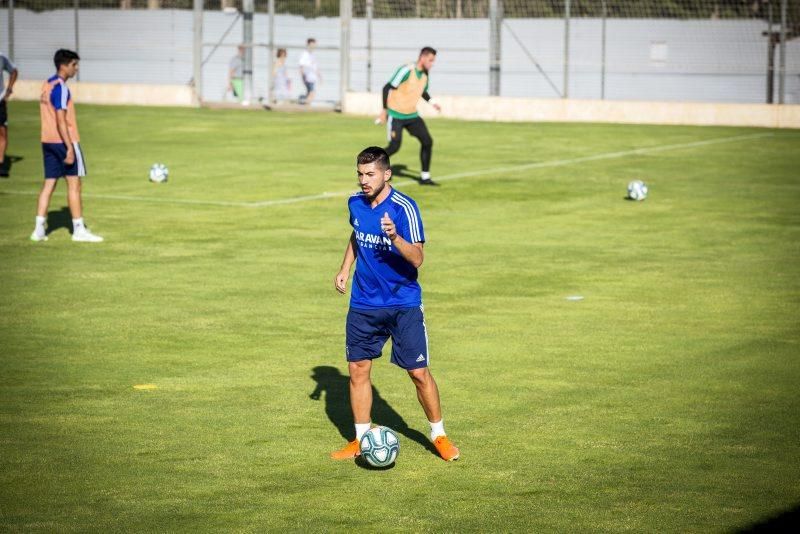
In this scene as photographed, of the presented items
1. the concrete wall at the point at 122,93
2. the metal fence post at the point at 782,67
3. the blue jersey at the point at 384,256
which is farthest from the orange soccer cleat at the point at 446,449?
the concrete wall at the point at 122,93

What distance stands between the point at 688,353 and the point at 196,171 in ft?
53.0

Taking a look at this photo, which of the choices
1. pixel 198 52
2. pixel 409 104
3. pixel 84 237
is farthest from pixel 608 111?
pixel 84 237

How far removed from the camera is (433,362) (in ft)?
37.8

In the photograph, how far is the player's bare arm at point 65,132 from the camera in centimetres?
1688

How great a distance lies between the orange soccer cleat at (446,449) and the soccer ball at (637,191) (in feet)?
48.6

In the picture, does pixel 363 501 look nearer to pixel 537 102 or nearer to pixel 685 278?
pixel 685 278

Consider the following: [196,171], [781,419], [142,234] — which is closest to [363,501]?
[781,419]

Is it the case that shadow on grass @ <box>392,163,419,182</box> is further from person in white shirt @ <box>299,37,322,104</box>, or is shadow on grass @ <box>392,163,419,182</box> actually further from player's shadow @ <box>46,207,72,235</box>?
person in white shirt @ <box>299,37,322,104</box>

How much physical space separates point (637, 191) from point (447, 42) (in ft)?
77.4

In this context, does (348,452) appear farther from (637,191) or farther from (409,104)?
(409,104)

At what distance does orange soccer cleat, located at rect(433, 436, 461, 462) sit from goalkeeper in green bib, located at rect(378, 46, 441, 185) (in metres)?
15.6

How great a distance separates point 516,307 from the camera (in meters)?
14.0

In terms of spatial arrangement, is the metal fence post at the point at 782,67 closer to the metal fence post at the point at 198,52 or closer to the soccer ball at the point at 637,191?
the soccer ball at the point at 637,191

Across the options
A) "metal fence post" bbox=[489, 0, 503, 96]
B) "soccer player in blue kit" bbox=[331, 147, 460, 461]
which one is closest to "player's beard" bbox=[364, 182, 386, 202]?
"soccer player in blue kit" bbox=[331, 147, 460, 461]
